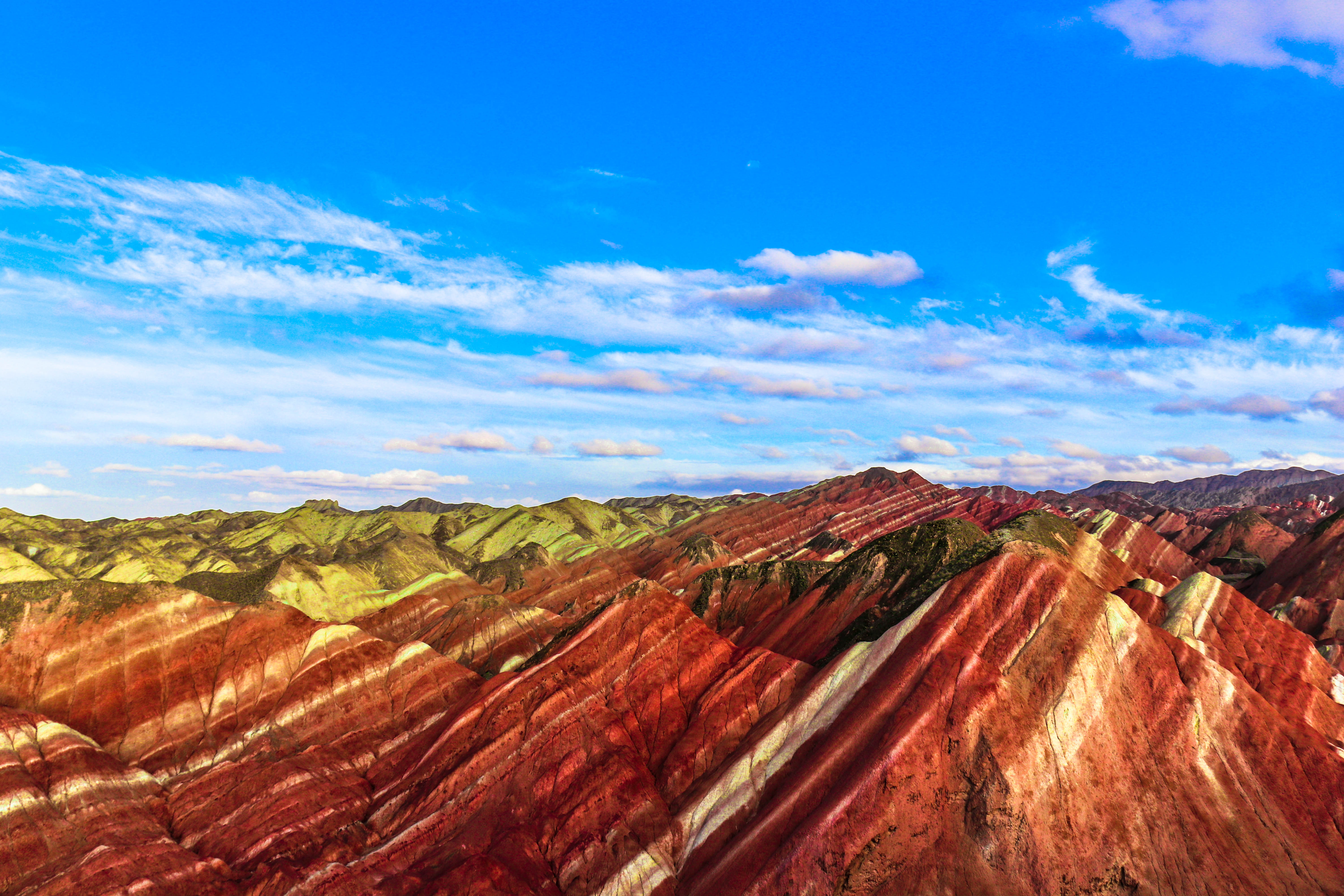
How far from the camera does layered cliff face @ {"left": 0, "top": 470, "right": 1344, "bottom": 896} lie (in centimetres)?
4088

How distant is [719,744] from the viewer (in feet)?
172

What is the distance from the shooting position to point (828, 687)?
50.5 m

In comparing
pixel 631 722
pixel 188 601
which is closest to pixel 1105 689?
pixel 631 722

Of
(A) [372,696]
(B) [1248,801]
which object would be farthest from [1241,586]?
(A) [372,696]

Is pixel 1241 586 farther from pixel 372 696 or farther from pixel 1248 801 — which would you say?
pixel 372 696

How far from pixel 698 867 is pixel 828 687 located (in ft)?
44.4

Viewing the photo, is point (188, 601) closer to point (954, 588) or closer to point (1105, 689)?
point (954, 588)

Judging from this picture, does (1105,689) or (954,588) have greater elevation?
(954,588)

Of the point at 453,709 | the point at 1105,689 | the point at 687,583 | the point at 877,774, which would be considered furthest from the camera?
the point at 687,583

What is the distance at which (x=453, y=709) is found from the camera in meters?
63.5

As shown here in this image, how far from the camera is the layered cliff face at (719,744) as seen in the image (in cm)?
4088

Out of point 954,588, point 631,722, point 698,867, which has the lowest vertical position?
point 698,867

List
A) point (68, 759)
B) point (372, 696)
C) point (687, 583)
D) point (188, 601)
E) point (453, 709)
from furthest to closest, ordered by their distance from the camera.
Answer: point (687, 583), point (188, 601), point (372, 696), point (453, 709), point (68, 759)

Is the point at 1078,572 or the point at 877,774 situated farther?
the point at 1078,572
